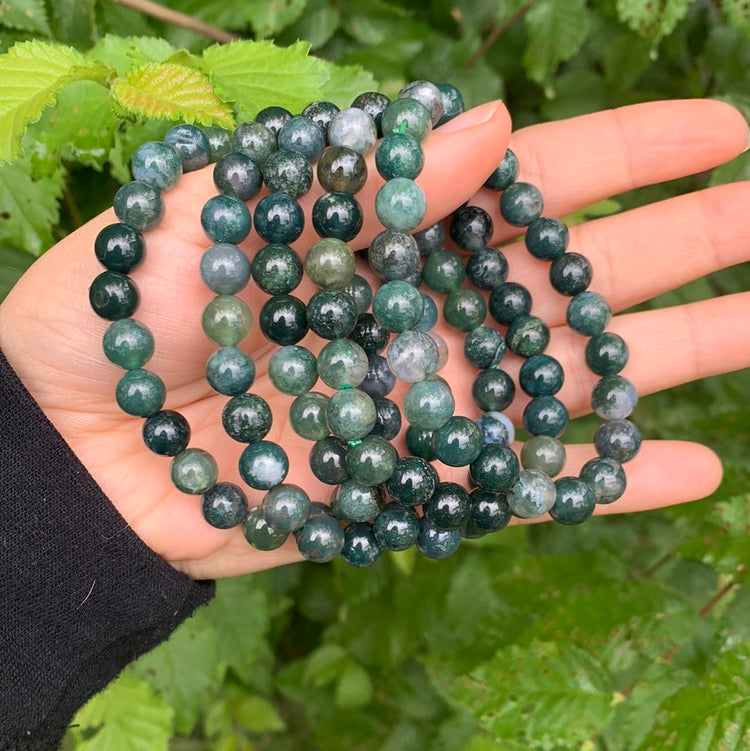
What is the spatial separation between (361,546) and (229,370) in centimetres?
30

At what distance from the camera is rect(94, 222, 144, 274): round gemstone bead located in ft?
2.88

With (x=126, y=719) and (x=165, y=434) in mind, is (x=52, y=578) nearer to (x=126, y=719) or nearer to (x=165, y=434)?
(x=165, y=434)

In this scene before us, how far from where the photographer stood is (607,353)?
114cm

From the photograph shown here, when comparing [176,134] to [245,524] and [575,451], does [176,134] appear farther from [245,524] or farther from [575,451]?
[575,451]

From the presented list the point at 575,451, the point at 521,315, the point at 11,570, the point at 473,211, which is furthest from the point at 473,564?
the point at 11,570

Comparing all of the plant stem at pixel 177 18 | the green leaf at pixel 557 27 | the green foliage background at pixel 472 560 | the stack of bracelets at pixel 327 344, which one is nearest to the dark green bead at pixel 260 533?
the stack of bracelets at pixel 327 344

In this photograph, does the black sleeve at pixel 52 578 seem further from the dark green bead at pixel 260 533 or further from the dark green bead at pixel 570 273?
the dark green bead at pixel 570 273

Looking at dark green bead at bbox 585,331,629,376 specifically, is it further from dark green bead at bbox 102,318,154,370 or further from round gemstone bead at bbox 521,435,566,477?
dark green bead at bbox 102,318,154,370

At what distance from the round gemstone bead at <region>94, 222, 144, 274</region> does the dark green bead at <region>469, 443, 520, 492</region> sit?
0.52 meters

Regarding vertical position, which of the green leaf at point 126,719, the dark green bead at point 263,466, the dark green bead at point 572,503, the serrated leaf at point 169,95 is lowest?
the green leaf at point 126,719

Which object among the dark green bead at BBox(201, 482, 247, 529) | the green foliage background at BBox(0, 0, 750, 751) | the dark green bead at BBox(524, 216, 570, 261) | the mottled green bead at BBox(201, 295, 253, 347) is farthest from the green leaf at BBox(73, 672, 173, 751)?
the dark green bead at BBox(524, 216, 570, 261)

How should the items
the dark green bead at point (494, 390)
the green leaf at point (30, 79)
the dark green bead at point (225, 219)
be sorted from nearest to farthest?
1. the green leaf at point (30, 79)
2. the dark green bead at point (225, 219)
3. the dark green bead at point (494, 390)

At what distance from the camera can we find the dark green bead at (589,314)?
3.73 feet

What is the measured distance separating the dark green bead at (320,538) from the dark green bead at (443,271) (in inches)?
15.6
